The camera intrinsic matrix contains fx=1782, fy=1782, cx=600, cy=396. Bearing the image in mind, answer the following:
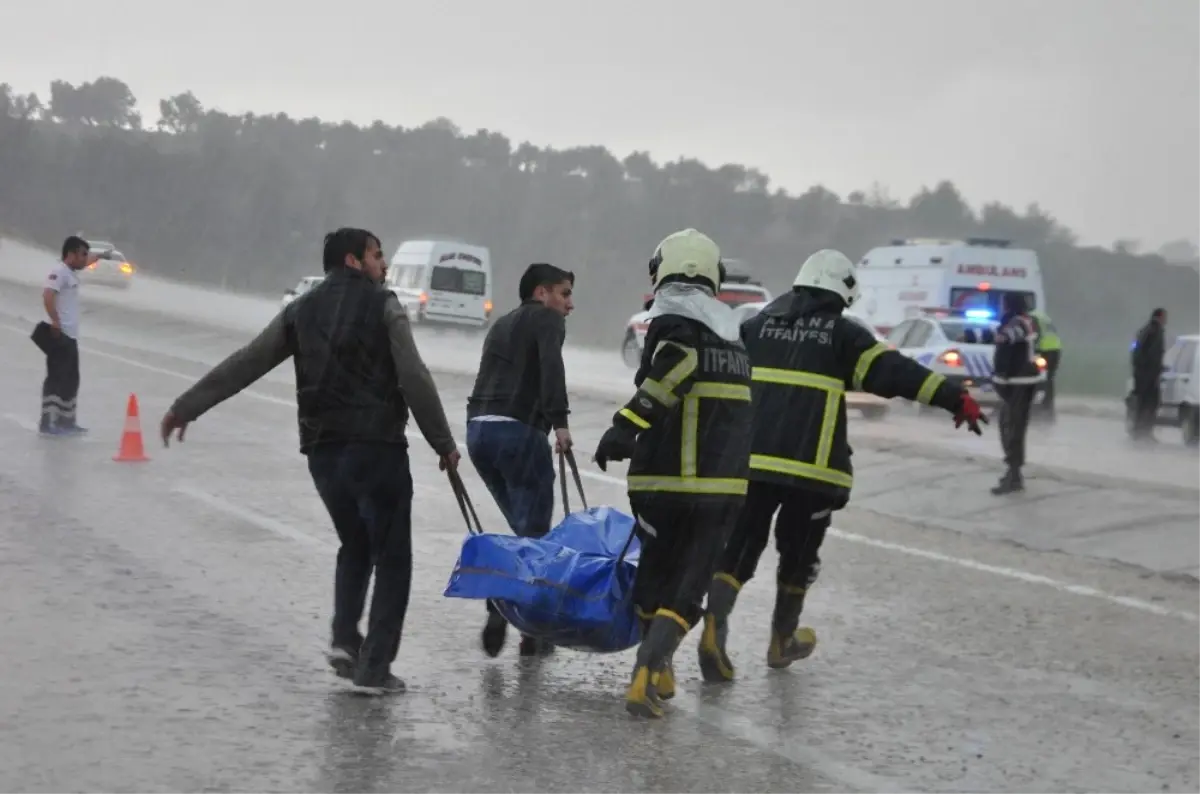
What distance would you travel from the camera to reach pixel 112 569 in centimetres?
974

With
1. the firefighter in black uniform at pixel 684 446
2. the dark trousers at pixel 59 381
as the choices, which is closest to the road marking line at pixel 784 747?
the firefighter in black uniform at pixel 684 446

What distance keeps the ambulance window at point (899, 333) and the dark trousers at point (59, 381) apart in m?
15.7

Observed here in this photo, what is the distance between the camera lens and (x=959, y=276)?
32.3 metres

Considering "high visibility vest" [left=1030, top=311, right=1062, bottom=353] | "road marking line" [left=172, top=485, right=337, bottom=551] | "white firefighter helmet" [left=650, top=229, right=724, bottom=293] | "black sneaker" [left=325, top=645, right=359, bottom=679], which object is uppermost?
"white firefighter helmet" [left=650, top=229, right=724, bottom=293]

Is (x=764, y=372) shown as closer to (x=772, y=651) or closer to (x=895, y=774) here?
(x=772, y=651)

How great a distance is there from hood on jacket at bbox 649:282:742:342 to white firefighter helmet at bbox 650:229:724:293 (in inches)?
1.5

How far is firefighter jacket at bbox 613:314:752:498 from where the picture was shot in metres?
6.77

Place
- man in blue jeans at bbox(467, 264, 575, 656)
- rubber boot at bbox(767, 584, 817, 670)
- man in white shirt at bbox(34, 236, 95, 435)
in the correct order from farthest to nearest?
man in white shirt at bbox(34, 236, 95, 435) → man in blue jeans at bbox(467, 264, 575, 656) → rubber boot at bbox(767, 584, 817, 670)

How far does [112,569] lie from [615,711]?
3.93m

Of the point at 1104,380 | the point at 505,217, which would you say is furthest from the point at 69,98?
the point at 1104,380

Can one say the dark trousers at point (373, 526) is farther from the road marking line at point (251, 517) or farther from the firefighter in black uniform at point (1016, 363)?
the firefighter in black uniform at point (1016, 363)

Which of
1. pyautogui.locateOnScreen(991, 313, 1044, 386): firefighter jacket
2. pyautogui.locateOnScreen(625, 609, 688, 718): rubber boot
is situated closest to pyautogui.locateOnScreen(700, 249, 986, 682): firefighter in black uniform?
pyautogui.locateOnScreen(625, 609, 688, 718): rubber boot

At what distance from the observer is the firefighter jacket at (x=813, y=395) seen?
7441 mm

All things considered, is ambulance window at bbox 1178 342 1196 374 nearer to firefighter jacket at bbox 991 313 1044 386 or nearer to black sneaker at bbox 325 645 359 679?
firefighter jacket at bbox 991 313 1044 386
